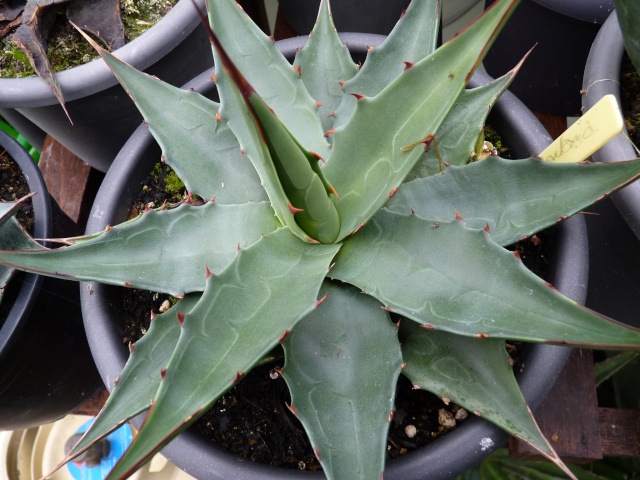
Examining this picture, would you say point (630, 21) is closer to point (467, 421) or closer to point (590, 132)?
point (590, 132)

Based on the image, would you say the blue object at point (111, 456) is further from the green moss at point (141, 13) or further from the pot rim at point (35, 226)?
the green moss at point (141, 13)

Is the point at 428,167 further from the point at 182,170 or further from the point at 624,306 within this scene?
the point at 624,306

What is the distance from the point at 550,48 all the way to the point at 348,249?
56cm

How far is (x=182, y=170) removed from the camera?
0.67 meters

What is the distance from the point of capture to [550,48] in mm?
927

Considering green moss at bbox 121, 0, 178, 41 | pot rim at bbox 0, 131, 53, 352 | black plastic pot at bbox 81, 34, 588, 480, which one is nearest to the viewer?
black plastic pot at bbox 81, 34, 588, 480

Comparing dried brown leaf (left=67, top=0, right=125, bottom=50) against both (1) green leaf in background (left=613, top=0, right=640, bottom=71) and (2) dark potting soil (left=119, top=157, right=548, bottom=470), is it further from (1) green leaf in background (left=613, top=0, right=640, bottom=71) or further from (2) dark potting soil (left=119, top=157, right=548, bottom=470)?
(1) green leaf in background (left=613, top=0, right=640, bottom=71)

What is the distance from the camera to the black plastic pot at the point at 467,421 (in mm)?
622

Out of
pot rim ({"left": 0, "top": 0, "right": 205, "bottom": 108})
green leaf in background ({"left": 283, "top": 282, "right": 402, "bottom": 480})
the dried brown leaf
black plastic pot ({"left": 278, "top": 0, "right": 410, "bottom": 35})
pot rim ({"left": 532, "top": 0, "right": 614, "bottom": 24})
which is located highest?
the dried brown leaf

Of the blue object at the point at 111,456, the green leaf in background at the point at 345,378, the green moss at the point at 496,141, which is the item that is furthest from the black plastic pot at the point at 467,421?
the blue object at the point at 111,456

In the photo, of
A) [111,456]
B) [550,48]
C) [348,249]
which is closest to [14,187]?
[111,456]

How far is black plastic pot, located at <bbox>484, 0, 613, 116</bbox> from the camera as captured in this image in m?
0.84

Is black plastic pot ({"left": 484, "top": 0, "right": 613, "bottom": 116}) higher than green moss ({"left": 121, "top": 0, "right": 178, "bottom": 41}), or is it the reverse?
green moss ({"left": 121, "top": 0, "right": 178, "bottom": 41})

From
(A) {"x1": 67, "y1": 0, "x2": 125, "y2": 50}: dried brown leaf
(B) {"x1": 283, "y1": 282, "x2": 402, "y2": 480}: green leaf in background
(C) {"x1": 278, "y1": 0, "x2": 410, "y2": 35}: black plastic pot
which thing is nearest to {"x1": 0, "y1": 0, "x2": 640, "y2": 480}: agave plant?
(B) {"x1": 283, "y1": 282, "x2": 402, "y2": 480}: green leaf in background
